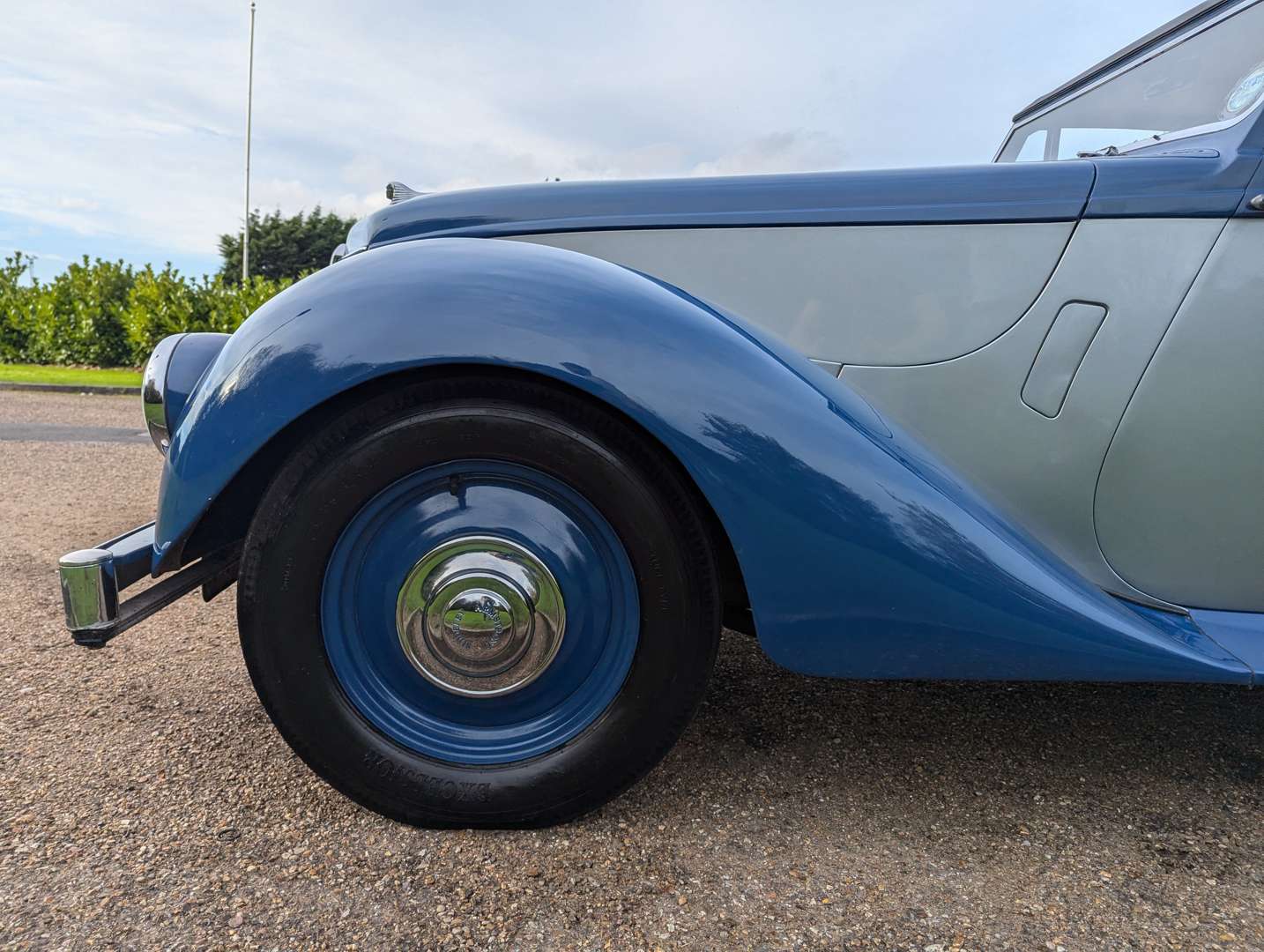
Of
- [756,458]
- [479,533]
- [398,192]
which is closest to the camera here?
[756,458]

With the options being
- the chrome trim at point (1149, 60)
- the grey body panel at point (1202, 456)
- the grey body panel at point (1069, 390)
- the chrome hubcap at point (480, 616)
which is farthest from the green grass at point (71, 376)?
the grey body panel at point (1202, 456)

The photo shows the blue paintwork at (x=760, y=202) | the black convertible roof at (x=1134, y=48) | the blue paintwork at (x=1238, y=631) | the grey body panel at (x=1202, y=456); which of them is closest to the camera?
the blue paintwork at (x=1238, y=631)

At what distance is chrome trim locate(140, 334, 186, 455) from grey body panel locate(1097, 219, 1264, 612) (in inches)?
83.4

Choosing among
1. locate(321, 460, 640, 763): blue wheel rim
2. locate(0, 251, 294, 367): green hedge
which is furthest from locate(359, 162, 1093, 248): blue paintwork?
locate(0, 251, 294, 367): green hedge

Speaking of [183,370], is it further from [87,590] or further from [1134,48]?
[1134,48]

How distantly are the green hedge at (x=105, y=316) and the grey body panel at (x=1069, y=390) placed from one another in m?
13.2

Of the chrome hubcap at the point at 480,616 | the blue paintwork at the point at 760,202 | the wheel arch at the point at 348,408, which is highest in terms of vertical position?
the blue paintwork at the point at 760,202

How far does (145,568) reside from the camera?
1.63 meters

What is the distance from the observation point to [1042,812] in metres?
1.72

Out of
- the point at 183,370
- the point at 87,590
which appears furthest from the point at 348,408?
the point at 183,370

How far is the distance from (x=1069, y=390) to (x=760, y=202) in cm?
79

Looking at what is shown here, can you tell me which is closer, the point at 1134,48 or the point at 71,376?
the point at 1134,48

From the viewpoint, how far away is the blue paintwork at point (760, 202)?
1823 millimetres

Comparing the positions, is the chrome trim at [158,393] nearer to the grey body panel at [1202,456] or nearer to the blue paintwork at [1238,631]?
the grey body panel at [1202,456]
